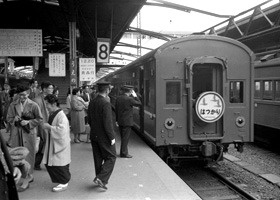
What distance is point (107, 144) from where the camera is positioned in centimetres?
486

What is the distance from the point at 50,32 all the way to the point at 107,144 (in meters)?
12.2

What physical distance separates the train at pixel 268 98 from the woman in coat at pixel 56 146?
666cm

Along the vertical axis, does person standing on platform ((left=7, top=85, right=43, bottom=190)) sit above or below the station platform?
above

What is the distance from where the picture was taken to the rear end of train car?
6859 mm

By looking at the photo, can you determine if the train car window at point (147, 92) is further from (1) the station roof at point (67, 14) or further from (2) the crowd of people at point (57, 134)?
(2) the crowd of people at point (57, 134)

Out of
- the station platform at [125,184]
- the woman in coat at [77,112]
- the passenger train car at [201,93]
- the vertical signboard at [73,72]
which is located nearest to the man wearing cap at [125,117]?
the station platform at [125,184]

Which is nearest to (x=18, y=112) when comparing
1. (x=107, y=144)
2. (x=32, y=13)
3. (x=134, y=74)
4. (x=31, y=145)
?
(x=31, y=145)

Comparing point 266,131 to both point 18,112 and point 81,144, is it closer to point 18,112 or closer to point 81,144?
point 81,144

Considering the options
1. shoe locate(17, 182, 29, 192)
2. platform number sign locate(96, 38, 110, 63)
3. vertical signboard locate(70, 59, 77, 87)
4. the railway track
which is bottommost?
the railway track

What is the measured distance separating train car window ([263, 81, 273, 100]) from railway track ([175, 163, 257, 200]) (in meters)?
3.35

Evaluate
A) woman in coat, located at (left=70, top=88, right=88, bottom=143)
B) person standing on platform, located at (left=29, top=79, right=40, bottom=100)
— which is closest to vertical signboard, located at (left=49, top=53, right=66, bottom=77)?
woman in coat, located at (left=70, top=88, right=88, bottom=143)

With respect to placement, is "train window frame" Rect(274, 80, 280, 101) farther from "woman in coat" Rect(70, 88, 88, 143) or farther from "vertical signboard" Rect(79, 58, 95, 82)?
"vertical signboard" Rect(79, 58, 95, 82)

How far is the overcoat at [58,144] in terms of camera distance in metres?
4.68

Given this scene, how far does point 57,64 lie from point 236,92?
699 cm
